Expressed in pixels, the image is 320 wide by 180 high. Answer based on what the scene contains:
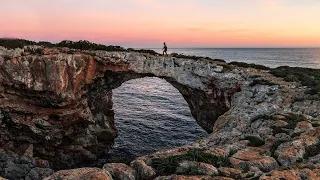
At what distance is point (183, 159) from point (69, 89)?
22.6 m

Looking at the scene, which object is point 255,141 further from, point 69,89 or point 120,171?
point 69,89

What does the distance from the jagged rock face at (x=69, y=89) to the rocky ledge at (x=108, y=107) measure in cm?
10

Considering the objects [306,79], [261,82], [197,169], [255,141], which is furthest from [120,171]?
[306,79]

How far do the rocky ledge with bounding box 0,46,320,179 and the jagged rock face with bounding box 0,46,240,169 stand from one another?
4.0 inches

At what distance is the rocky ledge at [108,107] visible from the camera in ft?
57.5

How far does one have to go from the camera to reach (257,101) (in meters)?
24.8

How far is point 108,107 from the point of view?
45688 millimetres

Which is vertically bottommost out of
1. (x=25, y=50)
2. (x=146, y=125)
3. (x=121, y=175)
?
(x=146, y=125)

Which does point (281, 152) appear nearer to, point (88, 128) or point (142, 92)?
point (88, 128)

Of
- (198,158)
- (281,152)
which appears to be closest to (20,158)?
(198,158)

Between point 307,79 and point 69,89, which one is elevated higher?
point 307,79

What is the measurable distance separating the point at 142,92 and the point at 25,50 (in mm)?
49216

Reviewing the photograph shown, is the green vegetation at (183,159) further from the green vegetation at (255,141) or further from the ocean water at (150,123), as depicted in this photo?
the ocean water at (150,123)

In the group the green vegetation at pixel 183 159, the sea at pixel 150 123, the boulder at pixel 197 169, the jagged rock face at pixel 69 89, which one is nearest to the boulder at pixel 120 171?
the green vegetation at pixel 183 159
